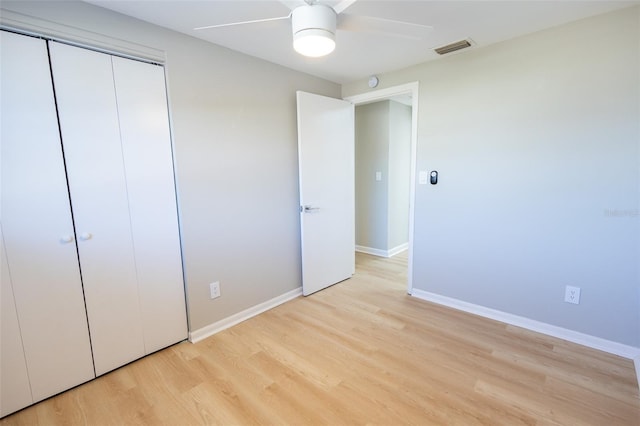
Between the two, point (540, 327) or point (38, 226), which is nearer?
point (38, 226)

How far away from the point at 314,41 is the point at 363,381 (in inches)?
74.3

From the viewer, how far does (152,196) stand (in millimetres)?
1999

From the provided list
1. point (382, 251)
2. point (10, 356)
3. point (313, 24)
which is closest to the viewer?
point (313, 24)

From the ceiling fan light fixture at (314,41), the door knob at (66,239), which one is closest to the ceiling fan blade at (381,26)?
the ceiling fan light fixture at (314,41)

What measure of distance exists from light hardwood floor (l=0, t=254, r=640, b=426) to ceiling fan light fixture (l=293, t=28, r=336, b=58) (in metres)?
1.84

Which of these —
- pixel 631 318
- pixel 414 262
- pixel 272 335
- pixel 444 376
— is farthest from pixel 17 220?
pixel 631 318

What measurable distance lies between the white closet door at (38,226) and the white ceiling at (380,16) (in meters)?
0.60

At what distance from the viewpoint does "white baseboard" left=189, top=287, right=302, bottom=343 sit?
2281 mm

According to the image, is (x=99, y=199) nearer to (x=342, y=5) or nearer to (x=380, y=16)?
(x=342, y=5)

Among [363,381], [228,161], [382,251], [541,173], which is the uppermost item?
[228,161]

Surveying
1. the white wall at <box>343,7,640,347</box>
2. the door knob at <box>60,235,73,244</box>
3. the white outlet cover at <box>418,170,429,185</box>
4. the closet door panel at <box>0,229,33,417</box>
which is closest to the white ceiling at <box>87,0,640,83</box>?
the white wall at <box>343,7,640,347</box>

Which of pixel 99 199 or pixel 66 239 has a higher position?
pixel 99 199

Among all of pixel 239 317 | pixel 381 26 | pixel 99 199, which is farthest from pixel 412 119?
pixel 99 199

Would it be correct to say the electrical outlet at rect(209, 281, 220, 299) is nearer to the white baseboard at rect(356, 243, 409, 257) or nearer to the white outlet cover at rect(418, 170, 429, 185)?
the white outlet cover at rect(418, 170, 429, 185)
